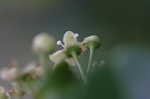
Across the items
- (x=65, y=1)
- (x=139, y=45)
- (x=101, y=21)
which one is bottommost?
(x=139, y=45)

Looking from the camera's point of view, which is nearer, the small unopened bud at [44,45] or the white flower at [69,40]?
the small unopened bud at [44,45]

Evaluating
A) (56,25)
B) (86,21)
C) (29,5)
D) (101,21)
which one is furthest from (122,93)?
(29,5)

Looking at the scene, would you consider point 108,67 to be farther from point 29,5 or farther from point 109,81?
point 29,5

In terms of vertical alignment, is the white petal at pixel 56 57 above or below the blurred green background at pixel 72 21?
below

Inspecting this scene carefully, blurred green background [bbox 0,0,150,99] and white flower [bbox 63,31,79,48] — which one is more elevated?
blurred green background [bbox 0,0,150,99]

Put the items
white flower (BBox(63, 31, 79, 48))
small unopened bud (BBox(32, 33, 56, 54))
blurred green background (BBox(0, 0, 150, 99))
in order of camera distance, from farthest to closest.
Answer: blurred green background (BBox(0, 0, 150, 99)), white flower (BBox(63, 31, 79, 48)), small unopened bud (BBox(32, 33, 56, 54))

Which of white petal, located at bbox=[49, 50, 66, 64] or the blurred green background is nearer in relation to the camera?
white petal, located at bbox=[49, 50, 66, 64]

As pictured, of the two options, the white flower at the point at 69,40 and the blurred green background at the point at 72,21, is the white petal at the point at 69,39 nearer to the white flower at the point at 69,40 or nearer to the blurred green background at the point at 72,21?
the white flower at the point at 69,40

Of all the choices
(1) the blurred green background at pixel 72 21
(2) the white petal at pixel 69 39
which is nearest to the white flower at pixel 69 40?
(2) the white petal at pixel 69 39

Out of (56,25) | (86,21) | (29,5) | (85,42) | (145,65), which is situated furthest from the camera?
(29,5)

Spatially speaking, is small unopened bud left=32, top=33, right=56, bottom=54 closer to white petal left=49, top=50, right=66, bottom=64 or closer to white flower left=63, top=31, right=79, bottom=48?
white petal left=49, top=50, right=66, bottom=64

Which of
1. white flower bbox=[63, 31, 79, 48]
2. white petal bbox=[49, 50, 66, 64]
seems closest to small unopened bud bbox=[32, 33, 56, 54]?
white petal bbox=[49, 50, 66, 64]
